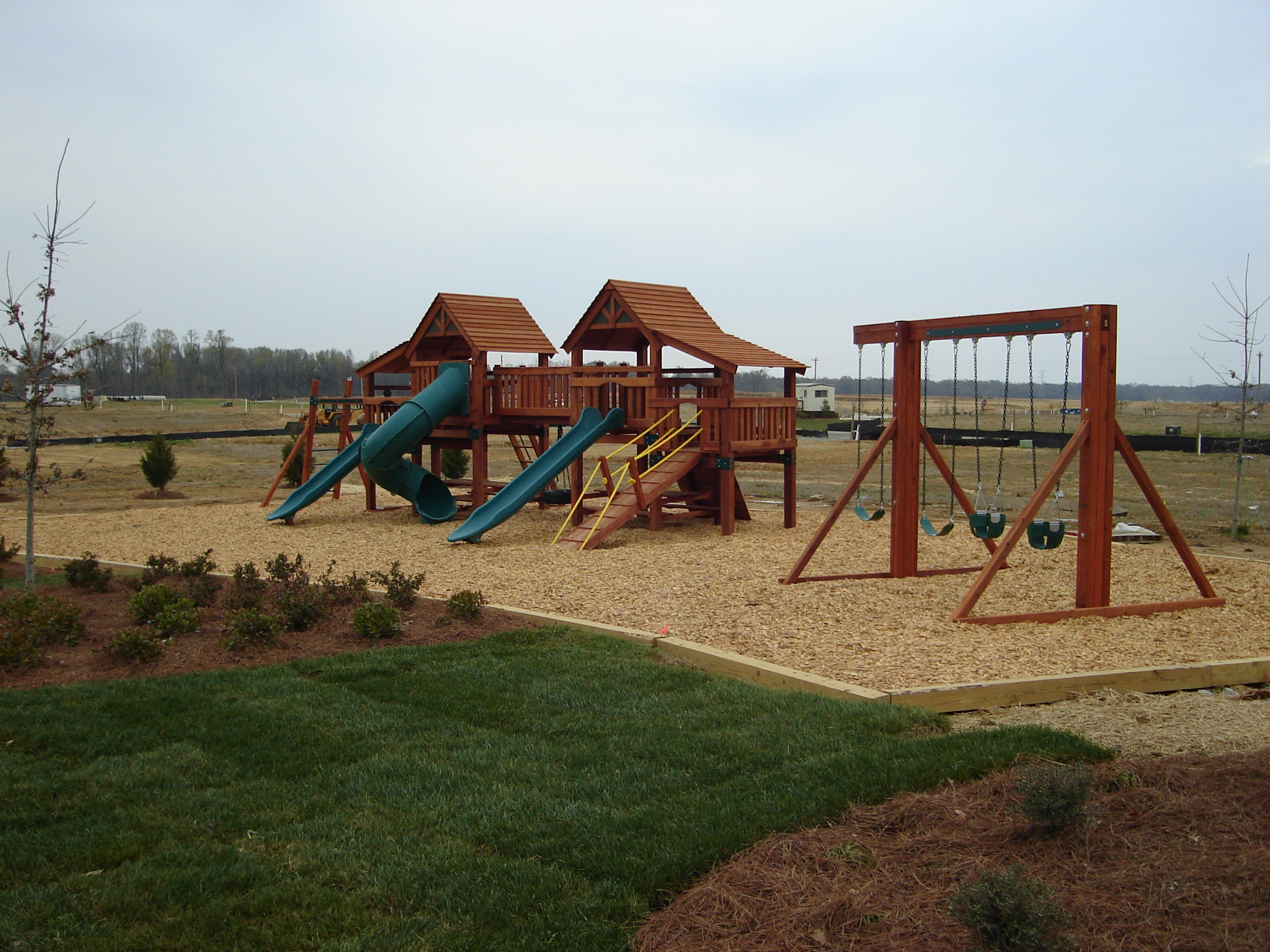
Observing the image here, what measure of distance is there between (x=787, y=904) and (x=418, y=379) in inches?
610

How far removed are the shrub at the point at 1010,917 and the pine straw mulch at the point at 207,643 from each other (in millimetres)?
5393

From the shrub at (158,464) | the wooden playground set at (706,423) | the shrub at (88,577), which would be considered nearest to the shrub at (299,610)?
the shrub at (88,577)

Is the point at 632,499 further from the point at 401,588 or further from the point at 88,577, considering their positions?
the point at 88,577

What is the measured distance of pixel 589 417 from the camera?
50.5ft

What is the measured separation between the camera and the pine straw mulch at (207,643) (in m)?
6.95

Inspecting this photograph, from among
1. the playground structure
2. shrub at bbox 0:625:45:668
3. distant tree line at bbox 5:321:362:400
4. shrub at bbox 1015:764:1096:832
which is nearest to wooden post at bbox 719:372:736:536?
the playground structure

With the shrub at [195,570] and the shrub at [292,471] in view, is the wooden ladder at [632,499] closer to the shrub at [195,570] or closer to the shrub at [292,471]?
the shrub at [195,570]

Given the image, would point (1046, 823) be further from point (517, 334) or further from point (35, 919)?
point (517, 334)

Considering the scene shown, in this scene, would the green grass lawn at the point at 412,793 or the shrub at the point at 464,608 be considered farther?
the shrub at the point at 464,608

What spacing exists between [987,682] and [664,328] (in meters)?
9.95

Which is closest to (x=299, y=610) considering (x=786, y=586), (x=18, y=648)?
(x=18, y=648)

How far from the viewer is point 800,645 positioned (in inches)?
302

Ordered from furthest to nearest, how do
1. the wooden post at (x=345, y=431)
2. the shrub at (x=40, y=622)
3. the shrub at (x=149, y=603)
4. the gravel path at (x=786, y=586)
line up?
the wooden post at (x=345, y=431) < the shrub at (x=149, y=603) < the gravel path at (x=786, y=586) < the shrub at (x=40, y=622)

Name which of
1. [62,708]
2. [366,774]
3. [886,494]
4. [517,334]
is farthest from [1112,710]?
[886,494]
